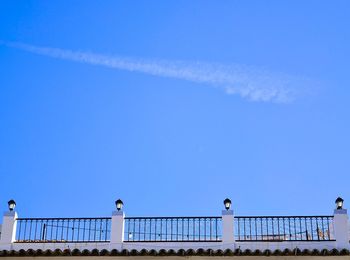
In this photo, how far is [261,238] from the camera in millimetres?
19891

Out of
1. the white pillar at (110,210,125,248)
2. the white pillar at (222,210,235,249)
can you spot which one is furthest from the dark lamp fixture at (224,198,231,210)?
the white pillar at (110,210,125,248)

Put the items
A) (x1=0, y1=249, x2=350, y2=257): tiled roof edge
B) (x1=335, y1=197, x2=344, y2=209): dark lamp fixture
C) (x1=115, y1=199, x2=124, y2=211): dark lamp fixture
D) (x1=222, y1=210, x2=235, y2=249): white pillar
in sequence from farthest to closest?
(x1=115, y1=199, x2=124, y2=211): dark lamp fixture, (x1=335, y1=197, x2=344, y2=209): dark lamp fixture, (x1=222, y1=210, x2=235, y2=249): white pillar, (x1=0, y1=249, x2=350, y2=257): tiled roof edge

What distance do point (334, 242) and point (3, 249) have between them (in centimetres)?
924

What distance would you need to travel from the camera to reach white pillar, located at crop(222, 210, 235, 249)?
19.4 m

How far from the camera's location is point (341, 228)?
19297mm

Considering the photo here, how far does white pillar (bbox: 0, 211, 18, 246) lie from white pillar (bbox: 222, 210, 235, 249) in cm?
601

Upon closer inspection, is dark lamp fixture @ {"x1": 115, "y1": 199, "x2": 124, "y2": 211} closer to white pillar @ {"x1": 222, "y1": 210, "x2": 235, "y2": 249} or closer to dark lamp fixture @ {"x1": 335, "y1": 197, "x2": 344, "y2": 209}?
white pillar @ {"x1": 222, "y1": 210, "x2": 235, "y2": 249}

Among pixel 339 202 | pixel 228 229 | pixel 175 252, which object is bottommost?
pixel 175 252

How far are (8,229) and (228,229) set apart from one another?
630 cm

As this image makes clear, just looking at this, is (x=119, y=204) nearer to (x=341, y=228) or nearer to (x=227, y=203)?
(x=227, y=203)

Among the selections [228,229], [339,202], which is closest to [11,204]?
[228,229]

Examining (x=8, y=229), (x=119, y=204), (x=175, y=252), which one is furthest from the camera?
(x=119, y=204)

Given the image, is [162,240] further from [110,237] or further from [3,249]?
[3,249]

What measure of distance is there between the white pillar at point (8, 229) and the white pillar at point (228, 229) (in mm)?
6010
